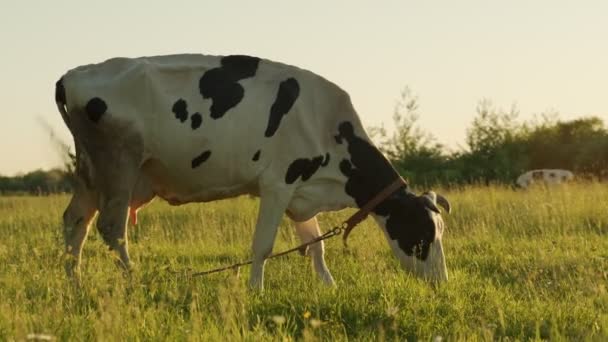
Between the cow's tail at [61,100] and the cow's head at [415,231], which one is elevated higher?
the cow's tail at [61,100]

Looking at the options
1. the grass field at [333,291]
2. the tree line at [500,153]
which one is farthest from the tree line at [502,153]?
the grass field at [333,291]

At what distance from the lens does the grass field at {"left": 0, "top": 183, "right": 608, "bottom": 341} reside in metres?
4.98

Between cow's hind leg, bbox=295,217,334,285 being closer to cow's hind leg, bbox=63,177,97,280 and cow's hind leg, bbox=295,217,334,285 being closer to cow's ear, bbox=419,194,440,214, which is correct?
cow's ear, bbox=419,194,440,214

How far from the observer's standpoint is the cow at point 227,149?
25.1 feet

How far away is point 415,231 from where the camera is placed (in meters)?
7.99

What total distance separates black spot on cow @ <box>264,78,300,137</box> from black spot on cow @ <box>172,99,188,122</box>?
2.54 feet

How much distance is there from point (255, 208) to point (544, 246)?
8.01 meters

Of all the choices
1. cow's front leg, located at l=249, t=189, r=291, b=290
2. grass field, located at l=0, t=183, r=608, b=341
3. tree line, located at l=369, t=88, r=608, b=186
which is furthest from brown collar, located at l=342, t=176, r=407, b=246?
tree line, located at l=369, t=88, r=608, b=186

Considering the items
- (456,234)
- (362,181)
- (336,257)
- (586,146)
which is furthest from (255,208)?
(586,146)

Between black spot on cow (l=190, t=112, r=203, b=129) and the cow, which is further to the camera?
black spot on cow (l=190, t=112, r=203, b=129)

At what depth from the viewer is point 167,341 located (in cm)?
462

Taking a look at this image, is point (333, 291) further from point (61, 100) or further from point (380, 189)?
point (61, 100)

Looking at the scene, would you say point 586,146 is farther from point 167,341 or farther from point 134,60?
point 167,341

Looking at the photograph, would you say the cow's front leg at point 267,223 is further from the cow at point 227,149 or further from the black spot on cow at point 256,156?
the black spot on cow at point 256,156
